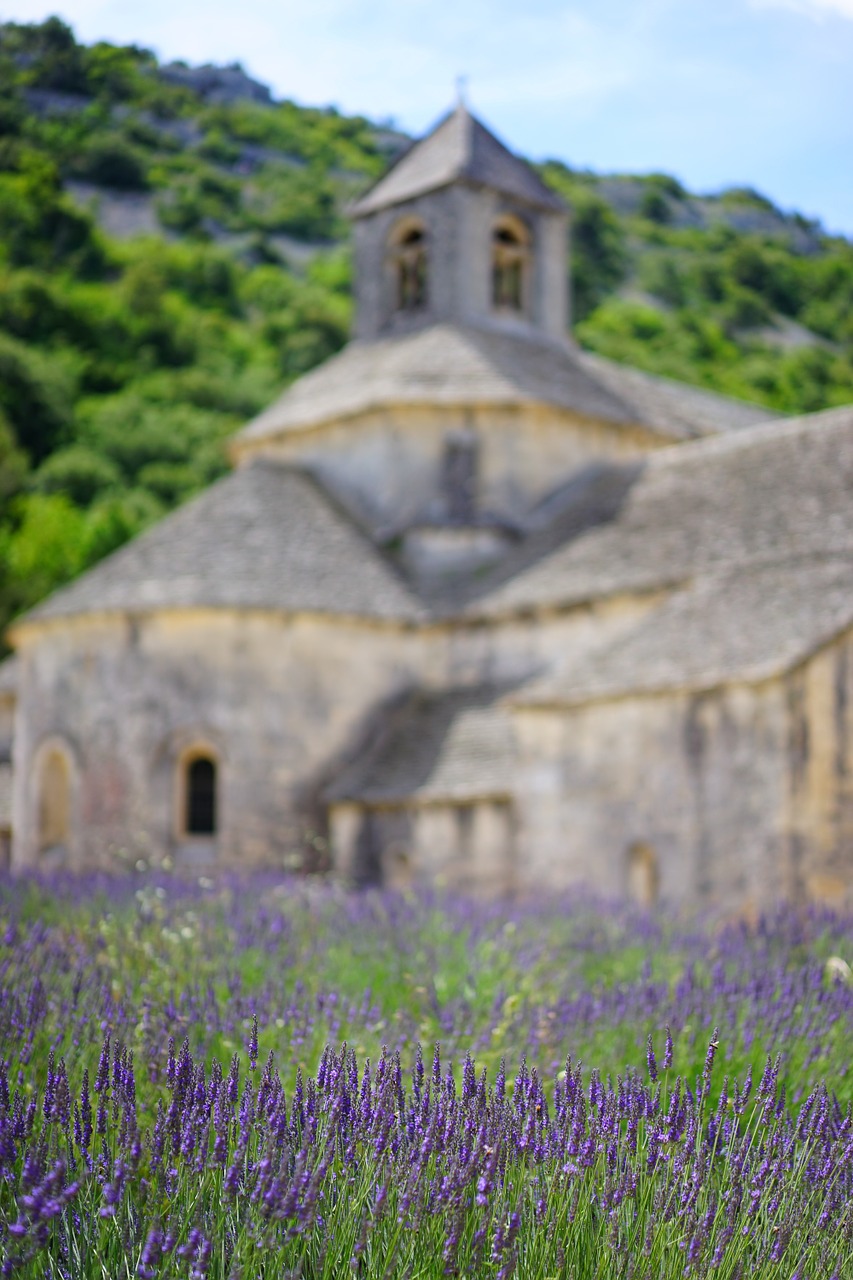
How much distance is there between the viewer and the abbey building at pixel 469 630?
15.1 meters

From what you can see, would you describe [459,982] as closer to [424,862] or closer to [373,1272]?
[373,1272]

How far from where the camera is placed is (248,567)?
1970cm

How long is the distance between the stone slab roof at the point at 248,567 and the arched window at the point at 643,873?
535 cm

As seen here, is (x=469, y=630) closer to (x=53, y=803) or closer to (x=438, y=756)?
(x=438, y=756)

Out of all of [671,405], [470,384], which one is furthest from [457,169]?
[671,405]

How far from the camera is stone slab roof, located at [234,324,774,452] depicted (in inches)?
859

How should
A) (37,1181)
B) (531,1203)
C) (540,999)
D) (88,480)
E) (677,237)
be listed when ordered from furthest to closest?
1. (677,237)
2. (88,480)
3. (540,999)
4. (531,1203)
5. (37,1181)

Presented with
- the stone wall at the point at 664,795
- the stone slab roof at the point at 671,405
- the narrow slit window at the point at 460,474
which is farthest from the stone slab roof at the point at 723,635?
the stone slab roof at the point at 671,405

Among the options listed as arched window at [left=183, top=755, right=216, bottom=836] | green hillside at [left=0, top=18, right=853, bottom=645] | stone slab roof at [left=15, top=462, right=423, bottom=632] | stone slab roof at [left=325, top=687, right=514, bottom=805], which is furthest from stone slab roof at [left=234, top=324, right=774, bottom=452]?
green hillside at [left=0, top=18, right=853, bottom=645]

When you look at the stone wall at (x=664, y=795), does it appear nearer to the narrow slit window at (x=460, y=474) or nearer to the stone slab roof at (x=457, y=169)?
the narrow slit window at (x=460, y=474)

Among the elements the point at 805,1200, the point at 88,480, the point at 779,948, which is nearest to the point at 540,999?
the point at 779,948

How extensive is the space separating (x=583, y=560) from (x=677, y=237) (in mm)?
63395

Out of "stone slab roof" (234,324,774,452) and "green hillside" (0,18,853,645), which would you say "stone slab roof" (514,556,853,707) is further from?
"green hillside" (0,18,853,645)

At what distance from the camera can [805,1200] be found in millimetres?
3939
